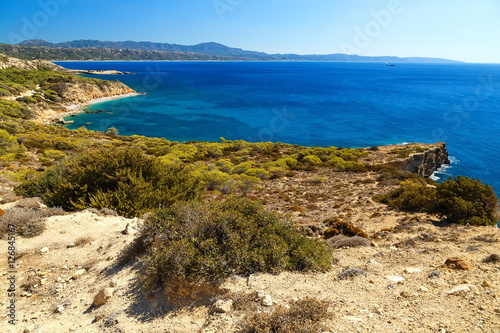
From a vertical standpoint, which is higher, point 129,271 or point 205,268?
point 205,268

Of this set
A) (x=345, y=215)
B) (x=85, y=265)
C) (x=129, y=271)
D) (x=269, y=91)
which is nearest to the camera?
(x=129, y=271)

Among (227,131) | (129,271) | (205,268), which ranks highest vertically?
(205,268)

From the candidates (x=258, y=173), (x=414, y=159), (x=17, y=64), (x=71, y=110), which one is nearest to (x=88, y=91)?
(x=71, y=110)

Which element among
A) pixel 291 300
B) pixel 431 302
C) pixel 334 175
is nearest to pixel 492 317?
pixel 431 302

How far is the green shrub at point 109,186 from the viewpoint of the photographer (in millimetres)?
9625

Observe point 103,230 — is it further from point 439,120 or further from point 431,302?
point 439,120

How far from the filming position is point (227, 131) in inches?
2005

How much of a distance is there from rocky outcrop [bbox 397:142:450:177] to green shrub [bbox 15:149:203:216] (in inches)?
975

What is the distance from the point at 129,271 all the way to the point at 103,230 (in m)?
3.01

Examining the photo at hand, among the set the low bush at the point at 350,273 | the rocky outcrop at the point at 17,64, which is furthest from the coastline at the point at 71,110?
the low bush at the point at 350,273

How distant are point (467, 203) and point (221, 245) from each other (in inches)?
409

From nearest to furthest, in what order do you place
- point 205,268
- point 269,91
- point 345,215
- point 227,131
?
point 205,268 < point 345,215 < point 227,131 < point 269,91

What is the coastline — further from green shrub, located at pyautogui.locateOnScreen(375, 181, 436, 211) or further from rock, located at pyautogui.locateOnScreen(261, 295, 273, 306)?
rock, located at pyautogui.locateOnScreen(261, 295, 273, 306)

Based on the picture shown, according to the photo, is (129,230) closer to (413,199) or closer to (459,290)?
(459,290)
